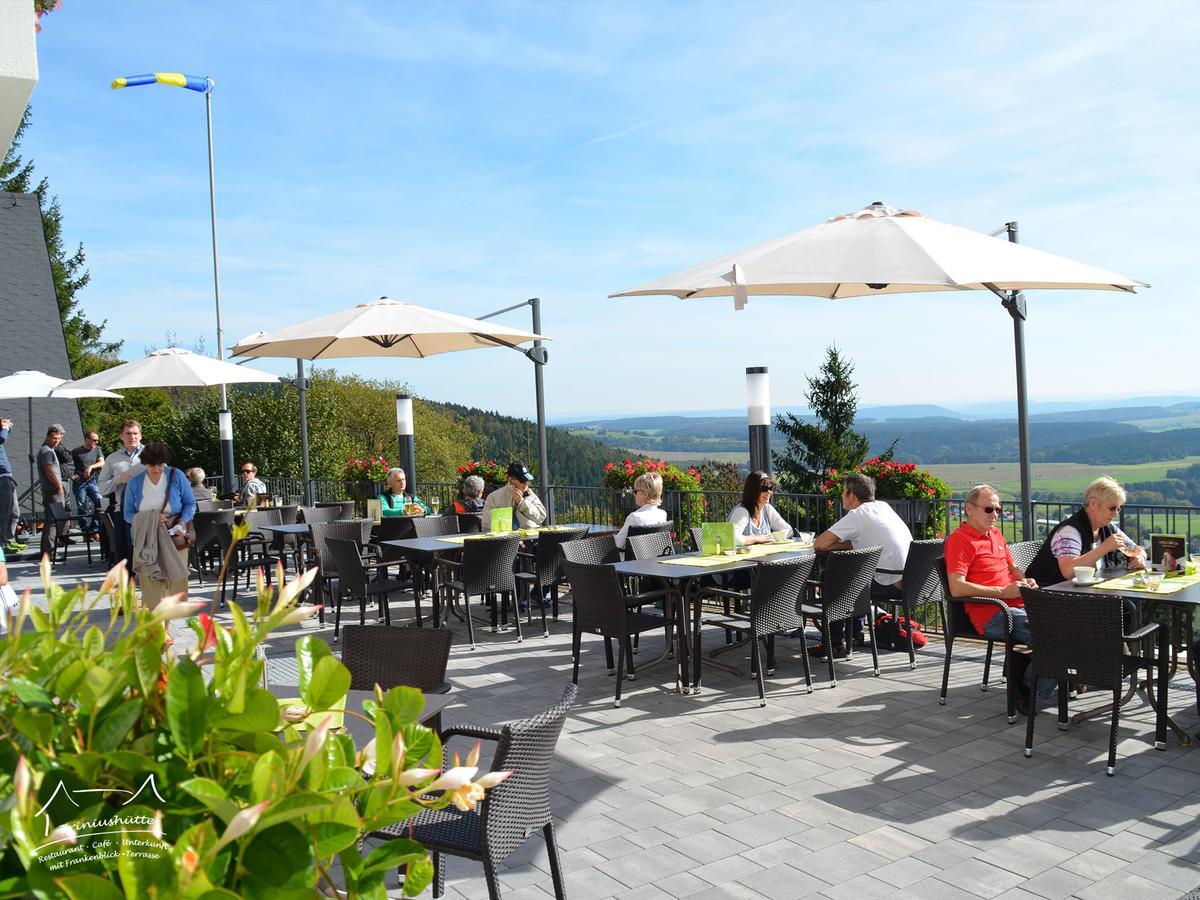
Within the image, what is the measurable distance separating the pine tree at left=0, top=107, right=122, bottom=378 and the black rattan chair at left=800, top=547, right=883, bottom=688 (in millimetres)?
28530

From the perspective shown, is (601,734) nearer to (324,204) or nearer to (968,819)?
(968,819)

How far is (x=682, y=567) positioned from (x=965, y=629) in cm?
179

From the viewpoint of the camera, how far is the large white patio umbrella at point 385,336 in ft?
31.2

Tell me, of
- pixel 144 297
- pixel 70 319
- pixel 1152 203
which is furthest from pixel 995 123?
pixel 70 319

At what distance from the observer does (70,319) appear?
34531 mm

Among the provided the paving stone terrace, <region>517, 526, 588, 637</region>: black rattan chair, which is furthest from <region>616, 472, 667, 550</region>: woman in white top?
the paving stone terrace

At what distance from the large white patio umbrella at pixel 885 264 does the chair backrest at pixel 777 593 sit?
1.65 meters

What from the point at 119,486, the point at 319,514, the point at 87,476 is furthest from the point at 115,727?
the point at 87,476

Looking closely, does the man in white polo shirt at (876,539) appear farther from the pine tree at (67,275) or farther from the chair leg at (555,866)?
the pine tree at (67,275)

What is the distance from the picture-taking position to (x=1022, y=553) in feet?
21.4

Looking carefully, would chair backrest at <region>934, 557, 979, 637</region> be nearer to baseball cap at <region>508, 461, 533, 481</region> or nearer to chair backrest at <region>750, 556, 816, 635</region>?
chair backrest at <region>750, 556, 816, 635</region>

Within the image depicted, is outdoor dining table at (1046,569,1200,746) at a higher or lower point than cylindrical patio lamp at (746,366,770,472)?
lower

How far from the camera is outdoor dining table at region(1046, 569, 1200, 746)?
16.1 feet

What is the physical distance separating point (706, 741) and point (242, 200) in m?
19.4
